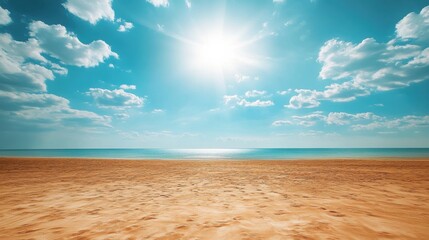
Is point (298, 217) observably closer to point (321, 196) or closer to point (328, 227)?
point (328, 227)

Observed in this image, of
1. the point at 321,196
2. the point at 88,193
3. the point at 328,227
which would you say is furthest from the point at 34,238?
the point at 321,196

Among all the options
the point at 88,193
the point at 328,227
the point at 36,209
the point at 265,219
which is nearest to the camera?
the point at 328,227

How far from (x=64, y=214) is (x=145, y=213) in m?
2.30

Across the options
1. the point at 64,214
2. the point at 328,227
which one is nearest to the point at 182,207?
the point at 64,214

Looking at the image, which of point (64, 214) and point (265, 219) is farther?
point (64, 214)

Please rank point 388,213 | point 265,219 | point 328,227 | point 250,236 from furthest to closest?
point 388,213, point 265,219, point 328,227, point 250,236

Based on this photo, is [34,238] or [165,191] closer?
[34,238]

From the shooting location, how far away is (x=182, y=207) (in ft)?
20.5

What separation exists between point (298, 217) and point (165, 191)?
568cm

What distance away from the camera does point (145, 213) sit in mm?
5652

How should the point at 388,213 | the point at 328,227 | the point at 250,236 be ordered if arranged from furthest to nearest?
the point at 388,213, the point at 328,227, the point at 250,236

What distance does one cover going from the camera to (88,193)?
825 cm

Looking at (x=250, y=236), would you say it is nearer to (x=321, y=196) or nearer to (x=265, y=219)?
(x=265, y=219)

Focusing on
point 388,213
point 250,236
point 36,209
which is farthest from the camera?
point 36,209
